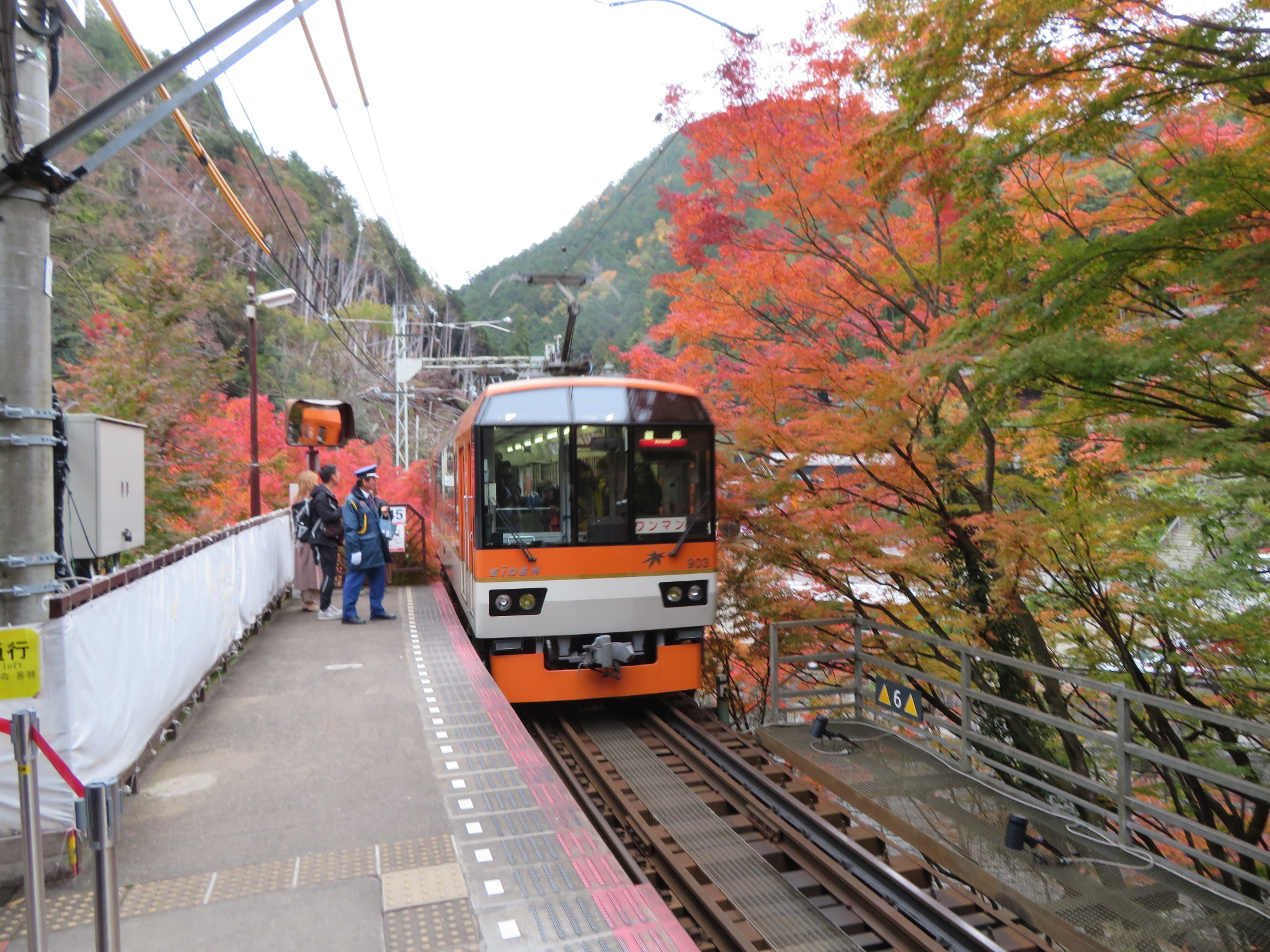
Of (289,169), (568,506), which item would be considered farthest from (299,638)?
(289,169)

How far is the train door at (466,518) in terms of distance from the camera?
786 centimetres

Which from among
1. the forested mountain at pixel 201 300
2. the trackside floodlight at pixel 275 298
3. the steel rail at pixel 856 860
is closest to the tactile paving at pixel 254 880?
the steel rail at pixel 856 860

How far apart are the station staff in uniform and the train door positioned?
1184 mm

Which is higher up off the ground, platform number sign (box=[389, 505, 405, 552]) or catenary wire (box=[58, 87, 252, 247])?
catenary wire (box=[58, 87, 252, 247])

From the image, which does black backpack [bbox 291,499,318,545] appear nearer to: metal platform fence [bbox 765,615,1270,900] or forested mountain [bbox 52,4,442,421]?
forested mountain [bbox 52,4,442,421]

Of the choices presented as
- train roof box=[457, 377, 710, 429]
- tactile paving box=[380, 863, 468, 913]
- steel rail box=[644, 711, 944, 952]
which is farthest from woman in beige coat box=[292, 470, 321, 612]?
tactile paving box=[380, 863, 468, 913]

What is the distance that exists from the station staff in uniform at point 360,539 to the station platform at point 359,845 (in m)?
3.00

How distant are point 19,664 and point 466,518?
5614 millimetres

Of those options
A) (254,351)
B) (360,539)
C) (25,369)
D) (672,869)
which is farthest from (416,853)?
(254,351)

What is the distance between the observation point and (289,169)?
41750mm

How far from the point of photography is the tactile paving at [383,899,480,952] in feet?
10.7

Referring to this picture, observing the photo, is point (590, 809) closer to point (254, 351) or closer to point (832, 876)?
point (832, 876)

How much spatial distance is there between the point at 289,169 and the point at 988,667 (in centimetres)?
4266

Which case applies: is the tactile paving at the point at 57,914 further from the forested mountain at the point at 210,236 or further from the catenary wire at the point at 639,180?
the forested mountain at the point at 210,236
